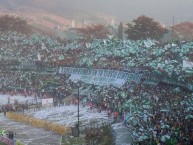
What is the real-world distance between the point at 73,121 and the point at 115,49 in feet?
68.8

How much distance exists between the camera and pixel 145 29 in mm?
79125

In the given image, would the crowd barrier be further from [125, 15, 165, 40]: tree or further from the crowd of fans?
[125, 15, 165, 40]: tree

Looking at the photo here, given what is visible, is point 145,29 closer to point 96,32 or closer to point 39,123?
point 96,32

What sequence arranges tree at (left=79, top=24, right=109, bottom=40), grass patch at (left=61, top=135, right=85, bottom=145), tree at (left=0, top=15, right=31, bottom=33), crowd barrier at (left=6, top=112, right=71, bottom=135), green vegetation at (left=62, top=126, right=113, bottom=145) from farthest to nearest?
tree at (left=0, top=15, right=31, bottom=33) < tree at (left=79, top=24, right=109, bottom=40) < crowd barrier at (left=6, top=112, right=71, bottom=135) < grass patch at (left=61, top=135, right=85, bottom=145) < green vegetation at (left=62, top=126, right=113, bottom=145)

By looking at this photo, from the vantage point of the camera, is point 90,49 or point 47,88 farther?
point 90,49

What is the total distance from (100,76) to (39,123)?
16.1 metres

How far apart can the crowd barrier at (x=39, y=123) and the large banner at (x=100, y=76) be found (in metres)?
13.1

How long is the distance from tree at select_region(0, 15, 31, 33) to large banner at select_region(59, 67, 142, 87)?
4308cm

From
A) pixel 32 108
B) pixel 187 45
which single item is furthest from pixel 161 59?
pixel 32 108

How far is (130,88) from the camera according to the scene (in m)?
47.2

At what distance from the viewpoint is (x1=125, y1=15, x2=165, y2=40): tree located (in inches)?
3105

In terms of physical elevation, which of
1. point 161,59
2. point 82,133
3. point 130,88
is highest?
point 161,59

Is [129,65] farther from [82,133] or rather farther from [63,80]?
[82,133]

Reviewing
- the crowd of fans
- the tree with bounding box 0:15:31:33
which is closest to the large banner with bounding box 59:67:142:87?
the crowd of fans
